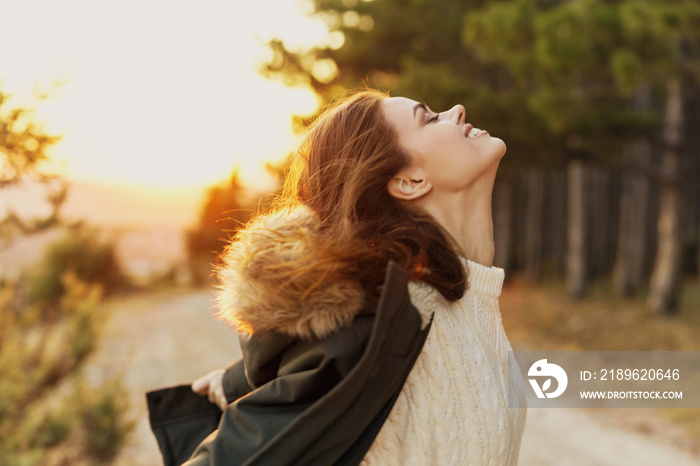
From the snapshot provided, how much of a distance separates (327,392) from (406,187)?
0.58 meters

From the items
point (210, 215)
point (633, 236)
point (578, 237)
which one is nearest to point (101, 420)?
point (578, 237)

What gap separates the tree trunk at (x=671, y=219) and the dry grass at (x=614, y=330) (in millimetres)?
314

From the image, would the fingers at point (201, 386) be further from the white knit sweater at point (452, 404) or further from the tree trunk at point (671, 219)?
the tree trunk at point (671, 219)

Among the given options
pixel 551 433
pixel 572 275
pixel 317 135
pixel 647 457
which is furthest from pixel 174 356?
pixel 317 135

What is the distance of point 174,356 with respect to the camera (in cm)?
1041

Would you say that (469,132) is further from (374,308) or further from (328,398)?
(328,398)

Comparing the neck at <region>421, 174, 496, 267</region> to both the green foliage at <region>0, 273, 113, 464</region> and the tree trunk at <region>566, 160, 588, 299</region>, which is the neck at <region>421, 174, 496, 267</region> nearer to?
the green foliage at <region>0, 273, 113, 464</region>

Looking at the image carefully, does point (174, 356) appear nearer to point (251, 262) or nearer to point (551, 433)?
point (551, 433)

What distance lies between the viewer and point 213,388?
1.70 m

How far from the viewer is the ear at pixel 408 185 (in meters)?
Result: 1.54

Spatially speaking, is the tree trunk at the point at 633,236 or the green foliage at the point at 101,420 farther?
the tree trunk at the point at 633,236

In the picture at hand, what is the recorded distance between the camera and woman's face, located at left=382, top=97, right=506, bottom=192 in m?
1.55

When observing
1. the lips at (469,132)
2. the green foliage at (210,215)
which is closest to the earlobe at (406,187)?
the lips at (469,132)

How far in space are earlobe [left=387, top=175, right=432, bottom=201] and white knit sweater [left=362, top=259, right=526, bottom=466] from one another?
0.72 ft
